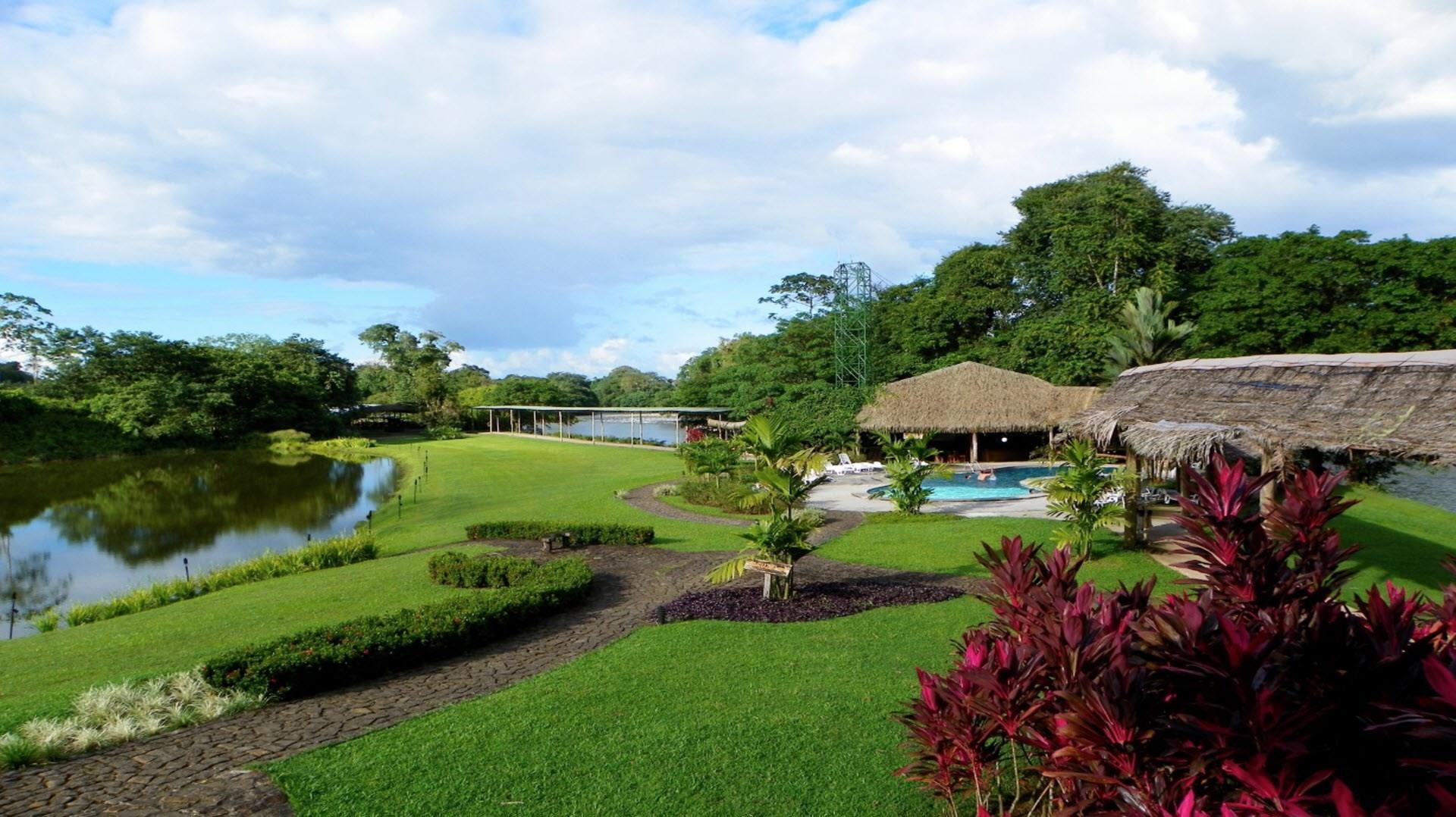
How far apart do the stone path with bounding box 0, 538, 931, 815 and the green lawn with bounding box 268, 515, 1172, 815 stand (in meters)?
0.32

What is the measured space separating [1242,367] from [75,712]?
15.1m

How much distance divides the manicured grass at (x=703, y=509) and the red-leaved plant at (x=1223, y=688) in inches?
514

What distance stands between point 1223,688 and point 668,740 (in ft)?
12.2

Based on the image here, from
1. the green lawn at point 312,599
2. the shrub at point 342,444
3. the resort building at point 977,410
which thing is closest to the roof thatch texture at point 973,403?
the resort building at point 977,410

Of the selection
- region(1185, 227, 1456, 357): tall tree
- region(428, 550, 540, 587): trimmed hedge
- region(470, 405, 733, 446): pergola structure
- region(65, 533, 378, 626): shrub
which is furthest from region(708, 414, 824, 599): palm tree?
region(470, 405, 733, 446): pergola structure

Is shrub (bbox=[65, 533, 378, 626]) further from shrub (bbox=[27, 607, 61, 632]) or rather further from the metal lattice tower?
the metal lattice tower

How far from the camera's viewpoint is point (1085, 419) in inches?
522

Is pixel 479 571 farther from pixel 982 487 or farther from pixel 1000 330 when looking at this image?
pixel 1000 330

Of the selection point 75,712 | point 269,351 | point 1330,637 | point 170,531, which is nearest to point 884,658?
point 1330,637

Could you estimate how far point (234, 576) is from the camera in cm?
1408

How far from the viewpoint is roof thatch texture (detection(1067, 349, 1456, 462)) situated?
8.77 metres

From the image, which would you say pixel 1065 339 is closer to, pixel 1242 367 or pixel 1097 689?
pixel 1242 367

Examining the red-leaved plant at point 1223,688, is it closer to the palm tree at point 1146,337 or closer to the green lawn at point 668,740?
the green lawn at point 668,740

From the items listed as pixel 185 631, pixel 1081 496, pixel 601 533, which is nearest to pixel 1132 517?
pixel 1081 496
